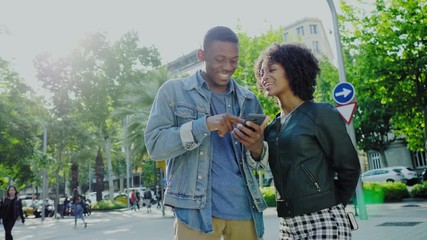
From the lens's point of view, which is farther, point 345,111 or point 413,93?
point 413,93

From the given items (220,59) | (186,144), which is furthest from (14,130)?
(186,144)

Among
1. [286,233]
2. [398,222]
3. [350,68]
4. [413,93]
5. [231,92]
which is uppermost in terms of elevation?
[350,68]

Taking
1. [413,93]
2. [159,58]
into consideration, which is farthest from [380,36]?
[159,58]

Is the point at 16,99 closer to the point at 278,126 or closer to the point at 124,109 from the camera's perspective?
the point at 124,109

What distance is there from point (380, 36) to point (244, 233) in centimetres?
1581

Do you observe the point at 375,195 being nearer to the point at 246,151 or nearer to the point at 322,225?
the point at 246,151

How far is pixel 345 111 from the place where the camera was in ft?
31.3

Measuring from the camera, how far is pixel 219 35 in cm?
254

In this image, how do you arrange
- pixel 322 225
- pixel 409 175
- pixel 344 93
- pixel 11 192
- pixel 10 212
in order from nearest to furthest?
pixel 322 225 → pixel 344 93 → pixel 10 212 → pixel 11 192 → pixel 409 175

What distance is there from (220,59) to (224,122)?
55cm

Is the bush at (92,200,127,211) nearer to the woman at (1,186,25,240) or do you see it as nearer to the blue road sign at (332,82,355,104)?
the woman at (1,186,25,240)

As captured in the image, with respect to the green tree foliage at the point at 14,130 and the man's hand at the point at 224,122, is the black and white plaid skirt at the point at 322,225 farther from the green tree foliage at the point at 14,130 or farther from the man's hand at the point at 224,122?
the green tree foliage at the point at 14,130

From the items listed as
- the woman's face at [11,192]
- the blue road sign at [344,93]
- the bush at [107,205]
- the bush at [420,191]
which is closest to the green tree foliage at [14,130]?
the woman's face at [11,192]

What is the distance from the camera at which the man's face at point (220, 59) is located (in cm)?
254
